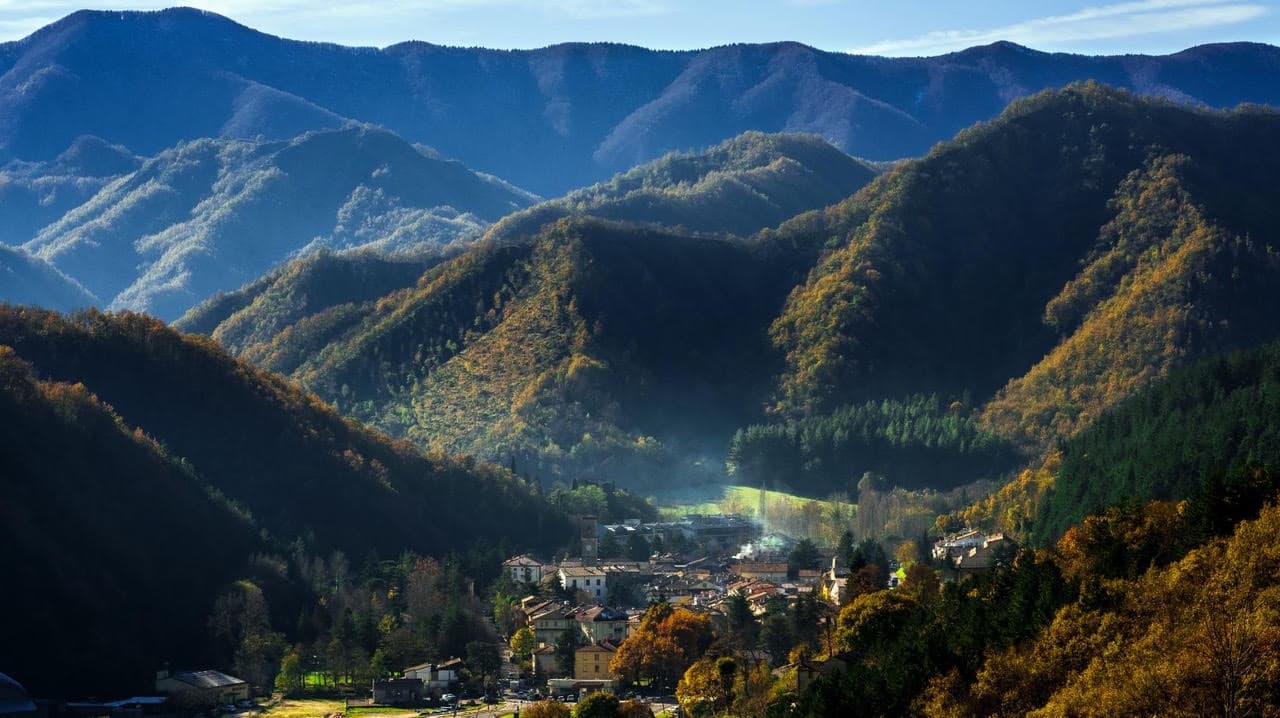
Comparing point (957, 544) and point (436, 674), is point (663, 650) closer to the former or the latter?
point (436, 674)

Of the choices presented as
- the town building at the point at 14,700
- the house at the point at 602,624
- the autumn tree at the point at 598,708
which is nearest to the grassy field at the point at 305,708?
the town building at the point at 14,700

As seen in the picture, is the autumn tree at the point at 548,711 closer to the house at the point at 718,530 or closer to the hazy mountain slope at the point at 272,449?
the hazy mountain slope at the point at 272,449

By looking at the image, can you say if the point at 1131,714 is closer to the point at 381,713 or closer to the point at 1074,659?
the point at 1074,659

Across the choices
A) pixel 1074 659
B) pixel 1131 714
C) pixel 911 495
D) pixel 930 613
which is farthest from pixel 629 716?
pixel 911 495

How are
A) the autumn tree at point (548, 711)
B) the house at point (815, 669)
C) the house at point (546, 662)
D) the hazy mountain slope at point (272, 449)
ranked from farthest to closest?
the hazy mountain slope at point (272, 449), the house at point (546, 662), the autumn tree at point (548, 711), the house at point (815, 669)

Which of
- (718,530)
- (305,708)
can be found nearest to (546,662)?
(305,708)

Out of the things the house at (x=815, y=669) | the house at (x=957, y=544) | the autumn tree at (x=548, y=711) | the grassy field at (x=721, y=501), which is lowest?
the autumn tree at (x=548, y=711)

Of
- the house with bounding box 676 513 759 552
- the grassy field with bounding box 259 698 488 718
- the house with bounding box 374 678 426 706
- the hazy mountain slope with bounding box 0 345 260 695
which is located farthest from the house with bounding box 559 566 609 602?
the grassy field with bounding box 259 698 488 718
